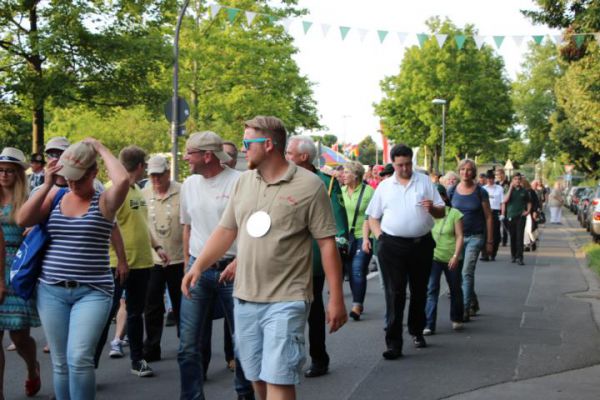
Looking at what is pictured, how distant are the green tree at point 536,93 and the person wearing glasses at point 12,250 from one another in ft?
266

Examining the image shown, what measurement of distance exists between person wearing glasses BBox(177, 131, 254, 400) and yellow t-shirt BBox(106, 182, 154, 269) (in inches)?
39.8

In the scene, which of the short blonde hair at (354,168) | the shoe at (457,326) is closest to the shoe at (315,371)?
the shoe at (457,326)

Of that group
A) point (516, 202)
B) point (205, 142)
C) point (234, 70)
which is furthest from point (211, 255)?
point (234, 70)

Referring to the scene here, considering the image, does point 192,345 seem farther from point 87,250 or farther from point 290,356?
point 290,356

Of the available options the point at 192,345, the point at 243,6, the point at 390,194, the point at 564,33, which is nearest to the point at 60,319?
the point at 192,345

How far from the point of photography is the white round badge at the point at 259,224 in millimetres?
4555

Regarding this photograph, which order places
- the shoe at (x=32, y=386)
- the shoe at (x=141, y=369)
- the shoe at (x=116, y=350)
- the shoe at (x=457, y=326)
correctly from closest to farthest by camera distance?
the shoe at (x=32, y=386) < the shoe at (x=141, y=369) < the shoe at (x=116, y=350) < the shoe at (x=457, y=326)

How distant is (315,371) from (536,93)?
281 ft

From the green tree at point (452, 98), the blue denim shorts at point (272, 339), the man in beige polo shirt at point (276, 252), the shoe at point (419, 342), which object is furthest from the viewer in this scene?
the green tree at point (452, 98)

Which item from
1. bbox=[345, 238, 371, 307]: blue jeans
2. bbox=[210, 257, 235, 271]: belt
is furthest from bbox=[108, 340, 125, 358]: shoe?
bbox=[345, 238, 371, 307]: blue jeans

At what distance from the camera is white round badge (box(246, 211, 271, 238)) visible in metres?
4.55

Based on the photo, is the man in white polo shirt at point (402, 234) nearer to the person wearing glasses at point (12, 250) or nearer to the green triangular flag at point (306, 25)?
the person wearing glasses at point (12, 250)

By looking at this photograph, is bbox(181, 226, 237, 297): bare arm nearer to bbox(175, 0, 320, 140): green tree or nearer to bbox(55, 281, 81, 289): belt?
bbox(55, 281, 81, 289): belt

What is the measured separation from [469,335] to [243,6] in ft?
99.0
